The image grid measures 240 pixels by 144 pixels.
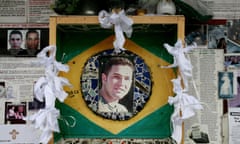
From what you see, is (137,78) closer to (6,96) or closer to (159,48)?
(159,48)

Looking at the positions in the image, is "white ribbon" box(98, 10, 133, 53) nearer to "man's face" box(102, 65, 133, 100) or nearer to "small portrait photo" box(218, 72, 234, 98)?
"man's face" box(102, 65, 133, 100)

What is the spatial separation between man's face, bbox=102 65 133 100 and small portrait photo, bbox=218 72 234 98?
0.94 feet

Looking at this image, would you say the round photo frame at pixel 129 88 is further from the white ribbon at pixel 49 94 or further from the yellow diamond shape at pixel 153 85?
the white ribbon at pixel 49 94

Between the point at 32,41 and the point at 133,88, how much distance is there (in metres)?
0.36

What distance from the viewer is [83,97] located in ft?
3.55

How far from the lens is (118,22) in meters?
0.93

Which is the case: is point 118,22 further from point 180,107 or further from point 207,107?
point 207,107

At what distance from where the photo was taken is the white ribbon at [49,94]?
2.94 feet

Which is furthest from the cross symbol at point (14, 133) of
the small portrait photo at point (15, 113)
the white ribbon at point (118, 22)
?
the white ribbon at point (118, 22)

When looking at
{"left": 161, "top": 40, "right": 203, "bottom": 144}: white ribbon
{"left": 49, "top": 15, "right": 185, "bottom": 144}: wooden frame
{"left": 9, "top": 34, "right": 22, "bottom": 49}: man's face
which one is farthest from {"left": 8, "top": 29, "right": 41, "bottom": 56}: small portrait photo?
{"left": 161, "top": 40, "right": 203, "bottom": 144}: white ribbon

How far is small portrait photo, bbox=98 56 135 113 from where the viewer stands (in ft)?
3.52

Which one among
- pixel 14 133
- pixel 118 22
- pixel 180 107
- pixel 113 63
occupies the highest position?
pixel 118 22

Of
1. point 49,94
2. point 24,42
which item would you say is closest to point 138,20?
point 49,94

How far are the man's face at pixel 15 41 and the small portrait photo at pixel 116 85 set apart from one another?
0.91ft
